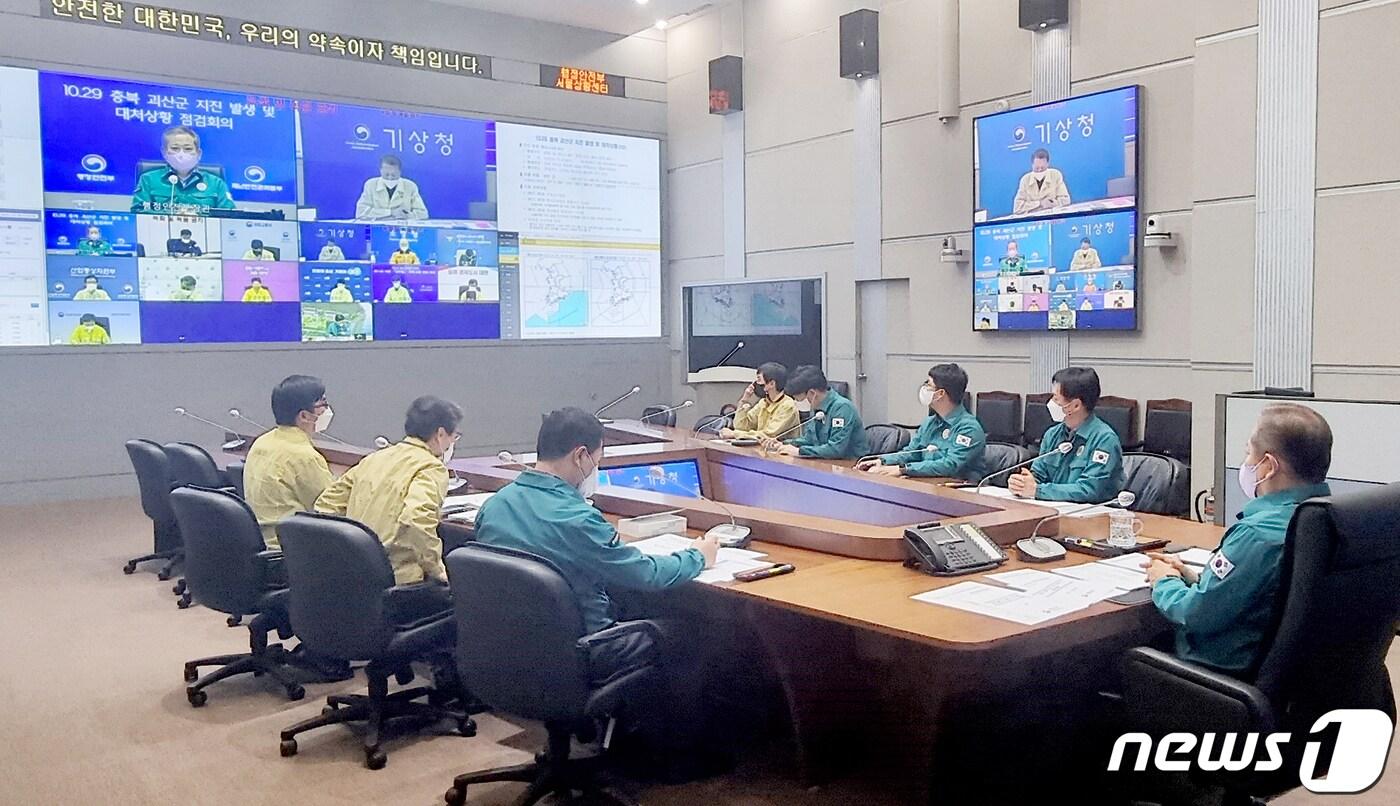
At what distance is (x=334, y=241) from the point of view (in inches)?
324

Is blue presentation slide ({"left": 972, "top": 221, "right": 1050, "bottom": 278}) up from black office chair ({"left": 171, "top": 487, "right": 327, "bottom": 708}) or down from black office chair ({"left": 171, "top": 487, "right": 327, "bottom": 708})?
up

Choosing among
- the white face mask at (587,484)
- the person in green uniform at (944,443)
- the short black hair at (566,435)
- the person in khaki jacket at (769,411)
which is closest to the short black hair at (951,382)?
the person in green uniform at (944,443)

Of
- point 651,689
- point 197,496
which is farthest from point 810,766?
point 197,496

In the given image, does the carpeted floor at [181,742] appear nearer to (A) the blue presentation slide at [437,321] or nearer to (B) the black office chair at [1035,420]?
(B) the black office chair at [1035,420]

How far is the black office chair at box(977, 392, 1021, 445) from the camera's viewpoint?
673cm

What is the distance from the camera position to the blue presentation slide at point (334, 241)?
8.12m

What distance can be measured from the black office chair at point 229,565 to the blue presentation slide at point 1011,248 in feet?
15.7

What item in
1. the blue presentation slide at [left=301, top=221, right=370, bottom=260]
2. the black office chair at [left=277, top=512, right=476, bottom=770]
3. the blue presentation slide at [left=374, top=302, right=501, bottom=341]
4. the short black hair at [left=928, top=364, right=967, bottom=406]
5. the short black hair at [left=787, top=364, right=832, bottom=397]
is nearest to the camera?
the black office chair at [left=277, top=512, right=476, bottom=770]

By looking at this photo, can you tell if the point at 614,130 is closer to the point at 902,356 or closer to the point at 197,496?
the point at 902,356

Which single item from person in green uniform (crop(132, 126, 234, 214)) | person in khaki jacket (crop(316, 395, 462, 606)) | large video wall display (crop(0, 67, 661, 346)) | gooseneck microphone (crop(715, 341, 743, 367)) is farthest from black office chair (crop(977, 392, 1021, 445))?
person in green uniform (crop(132, 126, 234, 214))

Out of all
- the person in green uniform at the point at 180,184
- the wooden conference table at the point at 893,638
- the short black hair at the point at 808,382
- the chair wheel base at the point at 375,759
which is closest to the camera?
the wooden conference table at the point at 893,638

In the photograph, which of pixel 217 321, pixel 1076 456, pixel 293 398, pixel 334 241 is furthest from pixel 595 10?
pixel 1076 456

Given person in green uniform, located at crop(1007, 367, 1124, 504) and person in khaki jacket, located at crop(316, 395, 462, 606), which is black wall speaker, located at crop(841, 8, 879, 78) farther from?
person in khaki jacket, located at crop(316, 395, 462, 606)

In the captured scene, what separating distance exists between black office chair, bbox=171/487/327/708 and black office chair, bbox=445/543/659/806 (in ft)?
3.87
